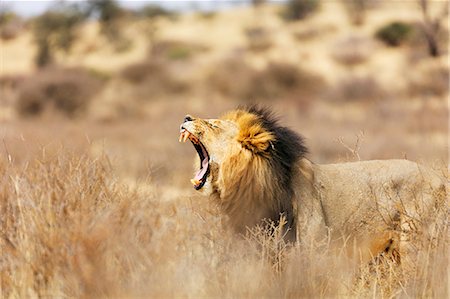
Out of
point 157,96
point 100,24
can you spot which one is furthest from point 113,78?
point 100,24

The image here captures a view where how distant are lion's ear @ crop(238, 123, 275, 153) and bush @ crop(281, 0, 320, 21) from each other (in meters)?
44.4

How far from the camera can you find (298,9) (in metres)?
50.3

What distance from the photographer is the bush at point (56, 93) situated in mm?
25844

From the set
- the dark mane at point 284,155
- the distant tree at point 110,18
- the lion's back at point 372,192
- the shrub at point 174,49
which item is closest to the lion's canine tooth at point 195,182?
the dark mane at point 284,155

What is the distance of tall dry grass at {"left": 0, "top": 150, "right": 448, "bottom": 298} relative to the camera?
3.95 meters

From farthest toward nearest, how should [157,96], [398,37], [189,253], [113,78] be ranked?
[398,37] < [113,78] < [157,96] < [189,253]

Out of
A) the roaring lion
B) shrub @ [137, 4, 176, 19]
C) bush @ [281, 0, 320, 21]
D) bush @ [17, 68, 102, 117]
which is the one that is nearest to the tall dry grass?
the roaring lion

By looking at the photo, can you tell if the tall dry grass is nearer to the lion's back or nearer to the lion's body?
the lion's body

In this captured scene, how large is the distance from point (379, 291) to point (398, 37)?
32.4m

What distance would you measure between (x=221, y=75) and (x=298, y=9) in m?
20.8

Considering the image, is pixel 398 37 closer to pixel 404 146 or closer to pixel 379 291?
pixel 404 146

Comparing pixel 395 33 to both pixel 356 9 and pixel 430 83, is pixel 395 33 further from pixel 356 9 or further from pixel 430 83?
pixel 356 9

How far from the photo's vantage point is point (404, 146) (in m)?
16.8

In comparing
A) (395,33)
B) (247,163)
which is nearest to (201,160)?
(247,163)
